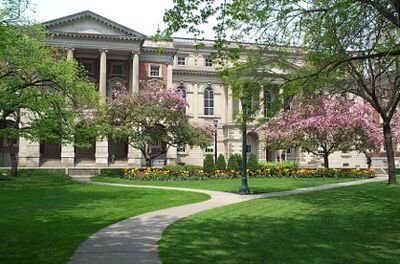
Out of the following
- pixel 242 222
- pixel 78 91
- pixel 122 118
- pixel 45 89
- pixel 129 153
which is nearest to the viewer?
pixel 242 222

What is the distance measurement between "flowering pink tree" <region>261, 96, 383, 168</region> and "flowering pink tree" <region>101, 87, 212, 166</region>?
7.35m

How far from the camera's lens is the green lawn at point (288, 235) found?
8062 mm

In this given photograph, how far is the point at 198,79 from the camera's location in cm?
6362

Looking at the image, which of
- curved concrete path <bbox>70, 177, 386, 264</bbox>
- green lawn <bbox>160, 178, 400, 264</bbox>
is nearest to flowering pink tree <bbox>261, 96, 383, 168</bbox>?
green lawn <bbox>160, 178, 400, 264</bbox>

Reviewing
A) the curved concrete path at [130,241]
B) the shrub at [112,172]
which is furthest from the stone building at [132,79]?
the curved concrete path at [130,241]

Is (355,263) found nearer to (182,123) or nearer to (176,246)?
(176,246)

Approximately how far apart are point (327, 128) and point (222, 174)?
10.4 m

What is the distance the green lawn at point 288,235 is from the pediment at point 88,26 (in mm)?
38386

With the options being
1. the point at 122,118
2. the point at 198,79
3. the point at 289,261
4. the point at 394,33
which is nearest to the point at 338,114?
the point at 122,118

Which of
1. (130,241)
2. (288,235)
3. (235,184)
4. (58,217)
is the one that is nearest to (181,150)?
(235,184)

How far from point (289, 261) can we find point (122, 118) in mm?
30475

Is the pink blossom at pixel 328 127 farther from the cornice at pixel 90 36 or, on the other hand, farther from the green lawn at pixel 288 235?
the green lawn at pixel 288 235

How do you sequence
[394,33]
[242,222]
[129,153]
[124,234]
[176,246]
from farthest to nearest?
A: 1. [129,153]
2. [394,33]
3. [242,222]
4. [124,234]
5. [176,246]

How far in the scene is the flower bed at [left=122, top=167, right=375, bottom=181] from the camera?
31344 millimetres
